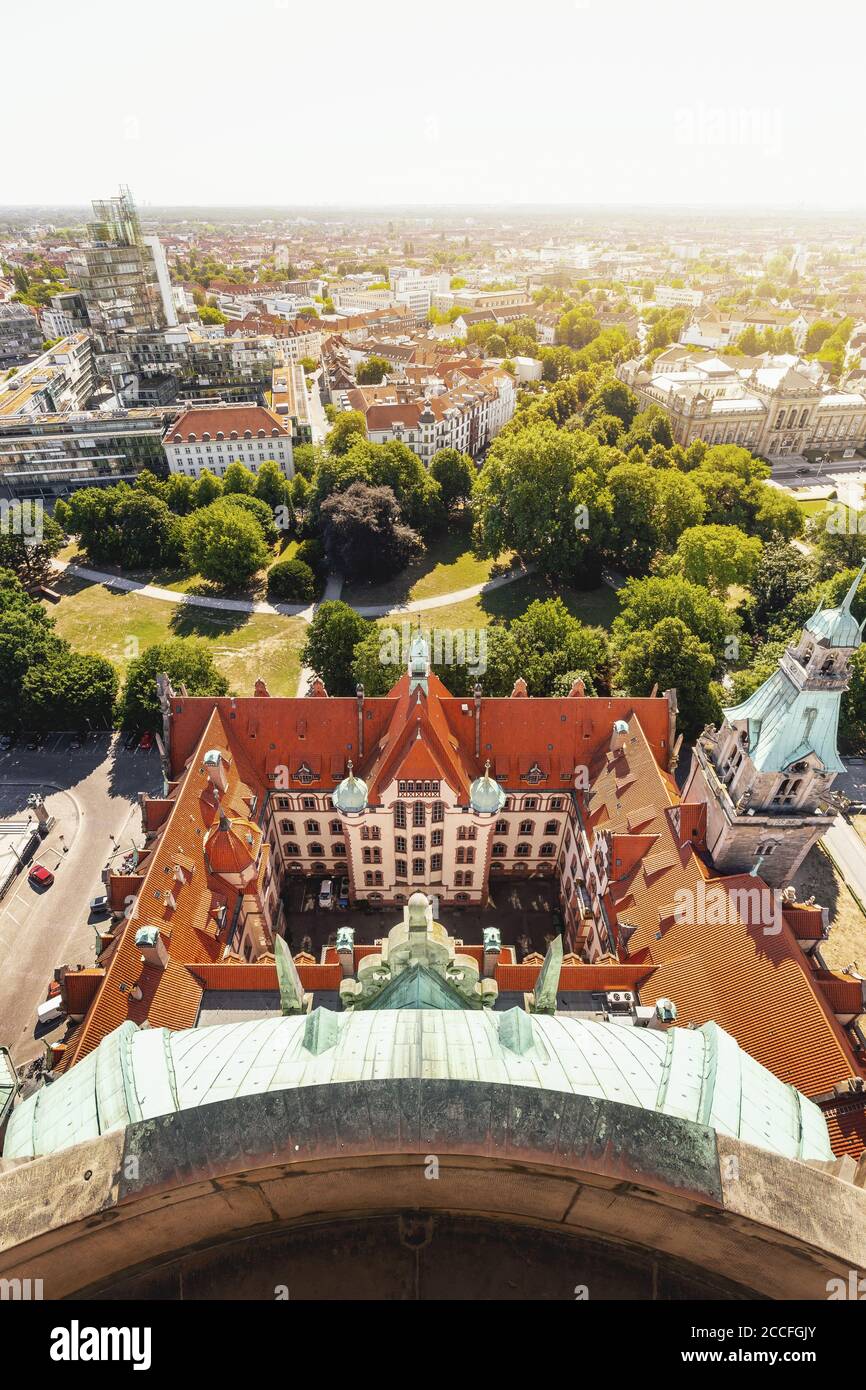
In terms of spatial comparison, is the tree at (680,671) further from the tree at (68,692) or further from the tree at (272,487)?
the tree at (272,487)

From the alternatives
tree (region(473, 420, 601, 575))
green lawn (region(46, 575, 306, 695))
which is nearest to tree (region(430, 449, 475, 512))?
tree (region(473, 420, 601, 575))

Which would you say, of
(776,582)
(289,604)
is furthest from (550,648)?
(289,604)

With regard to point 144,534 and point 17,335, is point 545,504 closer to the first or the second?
point 144,534

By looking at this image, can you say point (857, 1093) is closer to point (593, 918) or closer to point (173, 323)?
point (593, 918)

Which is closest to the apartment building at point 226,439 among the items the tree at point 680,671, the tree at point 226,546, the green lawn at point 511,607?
the tree at point 226,546

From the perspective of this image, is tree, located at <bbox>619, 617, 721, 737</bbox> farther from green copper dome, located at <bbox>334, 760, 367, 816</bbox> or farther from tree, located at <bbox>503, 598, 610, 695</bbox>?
green copper dome, located at <bbox>334, 760, 367, 816</bbox>
